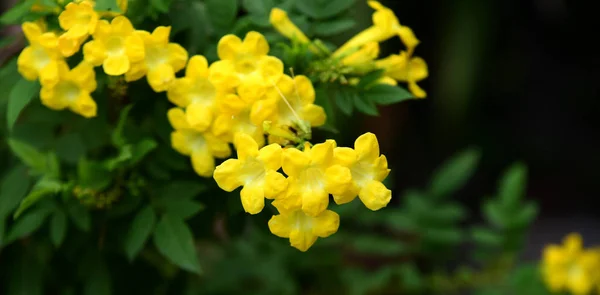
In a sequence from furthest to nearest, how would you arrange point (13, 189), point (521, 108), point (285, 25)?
point (521, 108)
point (13, 189)
point (285, 25)

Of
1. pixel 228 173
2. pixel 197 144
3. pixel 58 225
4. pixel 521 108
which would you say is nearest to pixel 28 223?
pixel 58 225

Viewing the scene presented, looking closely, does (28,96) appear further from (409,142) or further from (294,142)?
A: (409,142)

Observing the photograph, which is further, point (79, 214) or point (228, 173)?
point (79, 214)

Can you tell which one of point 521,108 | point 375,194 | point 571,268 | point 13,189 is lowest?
point 521,108

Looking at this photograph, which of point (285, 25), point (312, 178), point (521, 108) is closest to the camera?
point (312, 178)

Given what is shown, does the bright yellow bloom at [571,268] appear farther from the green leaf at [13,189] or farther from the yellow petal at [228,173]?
the green leaf at [13,189]

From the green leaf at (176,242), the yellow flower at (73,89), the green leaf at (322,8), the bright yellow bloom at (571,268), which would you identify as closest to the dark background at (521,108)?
the bright yellow bloom at (571,268)

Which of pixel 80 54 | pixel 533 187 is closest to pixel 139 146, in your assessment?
pixel 80 54

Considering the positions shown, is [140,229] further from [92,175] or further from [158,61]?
[158,61]
